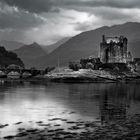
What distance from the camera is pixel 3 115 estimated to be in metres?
42.5

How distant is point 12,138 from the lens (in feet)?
92.2

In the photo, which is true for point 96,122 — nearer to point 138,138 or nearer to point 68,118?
point 68,118

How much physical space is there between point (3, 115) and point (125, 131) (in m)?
18.1

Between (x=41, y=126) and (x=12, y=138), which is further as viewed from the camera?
(x=41, y=126)

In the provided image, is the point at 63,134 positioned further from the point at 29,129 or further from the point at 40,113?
the point at 40,113

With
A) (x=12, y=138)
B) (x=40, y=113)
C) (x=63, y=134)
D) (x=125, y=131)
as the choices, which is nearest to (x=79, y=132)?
(x=63, y=134)

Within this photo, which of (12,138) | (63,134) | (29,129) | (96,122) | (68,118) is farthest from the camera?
(68,118)

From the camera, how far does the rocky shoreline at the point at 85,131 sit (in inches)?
1129

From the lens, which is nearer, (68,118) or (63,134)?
(63,134)

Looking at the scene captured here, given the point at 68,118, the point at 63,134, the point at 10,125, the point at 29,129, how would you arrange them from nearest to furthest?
1. the point at 63,134
2. the point at 29,129
3. the point at 10,125
4. the point at 68,118

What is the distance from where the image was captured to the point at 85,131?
31.4 meters

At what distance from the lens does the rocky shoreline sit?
28684mm

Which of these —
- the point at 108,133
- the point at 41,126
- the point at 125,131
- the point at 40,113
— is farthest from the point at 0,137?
the point at 40,113

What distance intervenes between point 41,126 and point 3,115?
10111mm
